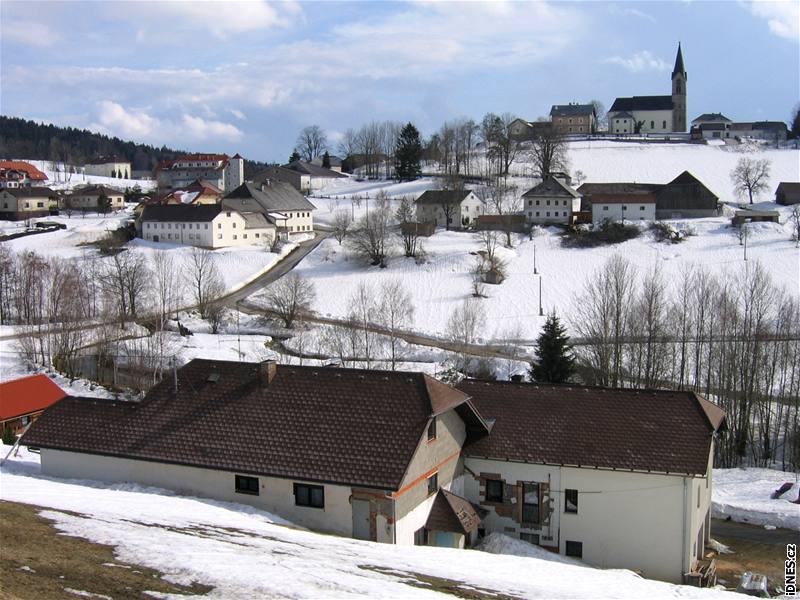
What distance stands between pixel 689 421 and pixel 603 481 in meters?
2.88

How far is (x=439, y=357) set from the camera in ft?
150

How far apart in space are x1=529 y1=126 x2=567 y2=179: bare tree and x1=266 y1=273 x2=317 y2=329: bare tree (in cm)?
4511

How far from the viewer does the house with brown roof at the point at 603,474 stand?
1970 centimetres

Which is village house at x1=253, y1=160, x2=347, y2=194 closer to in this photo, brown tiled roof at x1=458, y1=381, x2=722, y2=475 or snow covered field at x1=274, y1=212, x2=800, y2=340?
snow covered field at x1=274, y1=212, x2=800, y2=340

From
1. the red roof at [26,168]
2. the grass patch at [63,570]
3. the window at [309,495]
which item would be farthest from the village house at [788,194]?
the red roof at [26,168]

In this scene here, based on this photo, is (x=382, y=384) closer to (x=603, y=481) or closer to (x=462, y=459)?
(x=462, y=459)

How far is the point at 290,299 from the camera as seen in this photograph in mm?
53812

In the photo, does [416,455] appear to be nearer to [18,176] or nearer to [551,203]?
[551,203]

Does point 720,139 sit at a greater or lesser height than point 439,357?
greater

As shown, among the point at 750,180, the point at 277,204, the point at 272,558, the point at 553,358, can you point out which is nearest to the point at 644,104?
the point at 750,180

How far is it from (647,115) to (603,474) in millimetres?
129736

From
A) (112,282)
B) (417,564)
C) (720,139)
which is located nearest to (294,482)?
(417,564)

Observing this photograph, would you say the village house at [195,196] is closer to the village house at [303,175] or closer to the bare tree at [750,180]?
the village house at [303,175]

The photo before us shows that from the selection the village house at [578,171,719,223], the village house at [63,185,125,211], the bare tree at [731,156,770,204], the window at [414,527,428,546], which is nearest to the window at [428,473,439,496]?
the window at [414,527,428,546]
